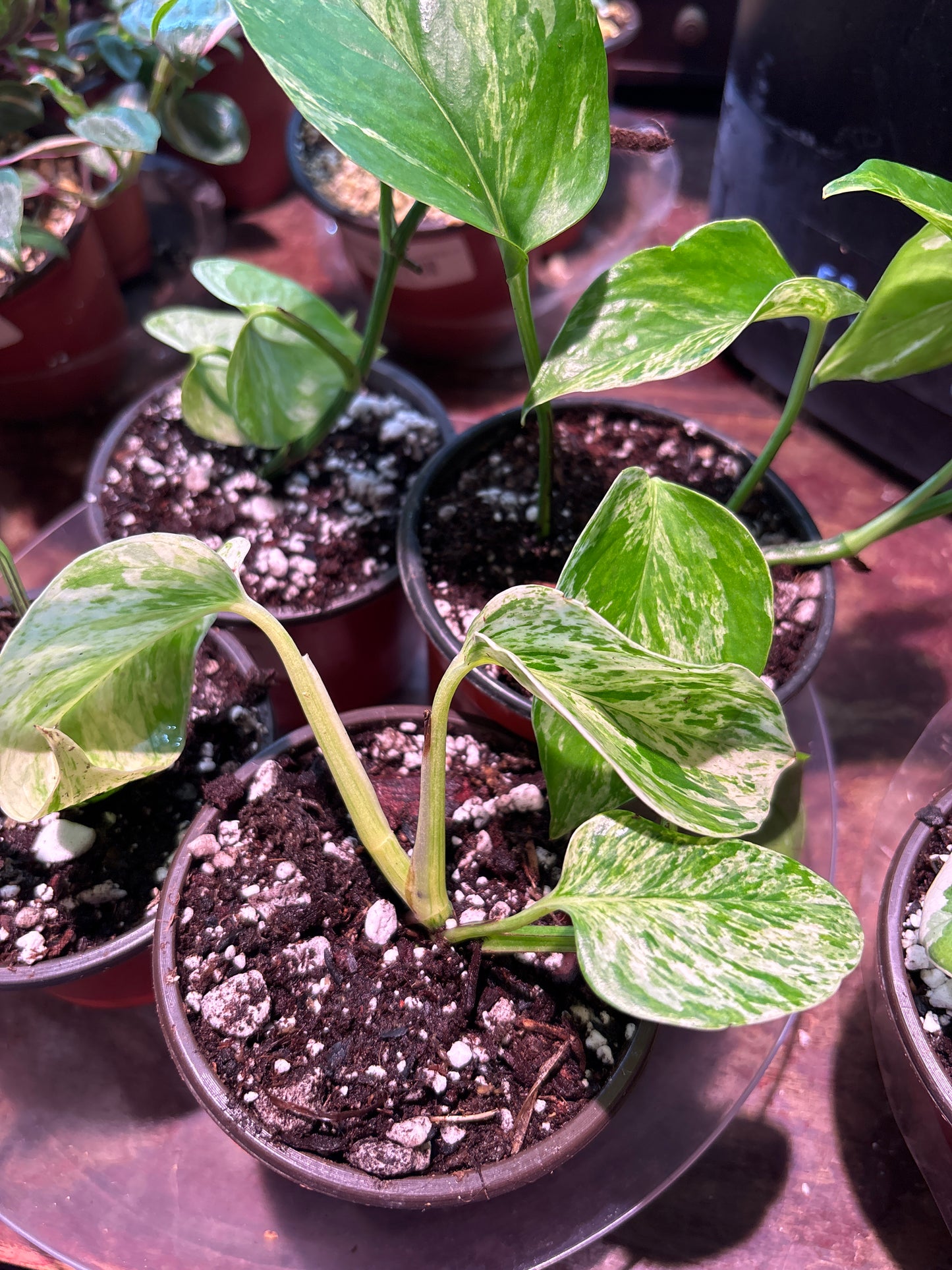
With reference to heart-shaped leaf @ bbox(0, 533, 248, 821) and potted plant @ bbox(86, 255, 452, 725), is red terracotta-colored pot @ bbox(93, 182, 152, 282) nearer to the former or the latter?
potted plant @ bbox(86, 255, 452, 725)

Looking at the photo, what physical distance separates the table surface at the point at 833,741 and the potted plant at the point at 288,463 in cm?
23

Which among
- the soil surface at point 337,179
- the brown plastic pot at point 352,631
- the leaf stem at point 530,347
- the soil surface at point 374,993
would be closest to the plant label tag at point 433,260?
the soil surface at point 337,179

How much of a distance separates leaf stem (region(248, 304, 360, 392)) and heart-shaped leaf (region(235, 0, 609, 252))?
0.69 feet

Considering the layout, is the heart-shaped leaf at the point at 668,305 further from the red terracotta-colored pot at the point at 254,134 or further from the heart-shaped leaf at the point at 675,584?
the red terracotta-colored pot at the point at 254,134

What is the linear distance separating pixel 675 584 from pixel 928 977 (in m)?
0.28

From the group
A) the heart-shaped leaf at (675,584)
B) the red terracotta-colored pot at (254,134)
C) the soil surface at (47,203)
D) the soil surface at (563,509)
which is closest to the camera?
the heart-shaped leaf at (675,584)

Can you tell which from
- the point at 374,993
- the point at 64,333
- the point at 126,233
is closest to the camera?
the point at 374,993

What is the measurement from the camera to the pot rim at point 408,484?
2.33 feet

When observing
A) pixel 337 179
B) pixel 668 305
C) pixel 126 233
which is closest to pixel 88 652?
pixel 668 305

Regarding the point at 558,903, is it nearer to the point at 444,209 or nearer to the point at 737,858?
the point at 737,858

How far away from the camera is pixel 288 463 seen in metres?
0.80

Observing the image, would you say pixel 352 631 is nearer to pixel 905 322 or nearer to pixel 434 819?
pixel 434 819

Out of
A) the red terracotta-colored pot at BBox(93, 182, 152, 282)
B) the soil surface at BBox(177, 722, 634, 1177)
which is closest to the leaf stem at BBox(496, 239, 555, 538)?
the soil surface at BBox(177, 722, 634, 1177)

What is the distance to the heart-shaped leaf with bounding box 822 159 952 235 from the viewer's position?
0.38 m
